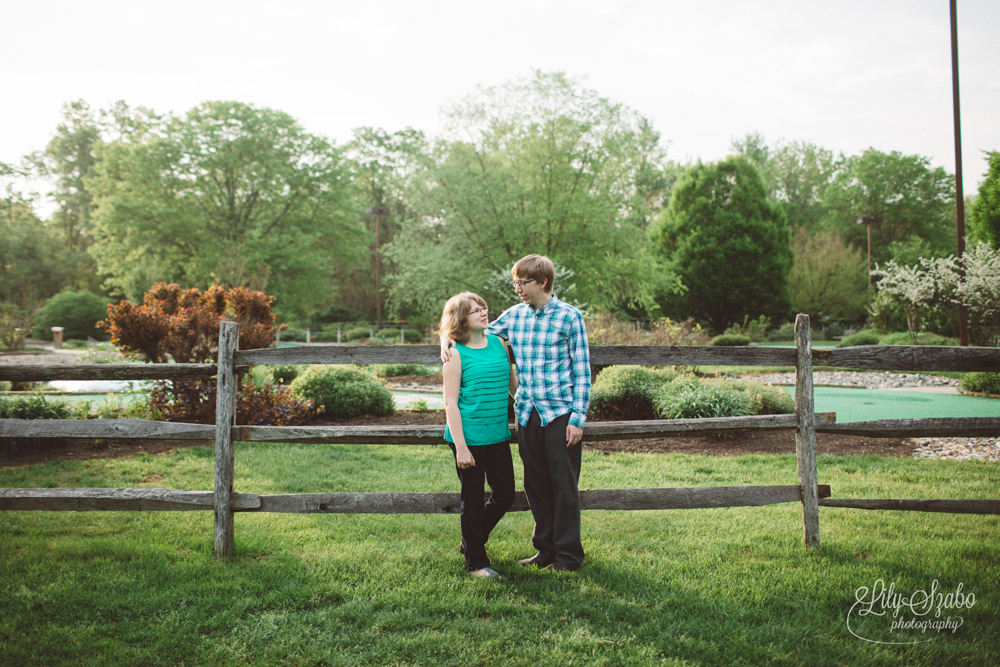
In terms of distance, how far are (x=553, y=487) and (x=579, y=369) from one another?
733 mm

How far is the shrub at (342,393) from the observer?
29.6 feet

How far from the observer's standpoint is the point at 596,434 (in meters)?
3.97

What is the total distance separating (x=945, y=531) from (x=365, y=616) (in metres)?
4.20

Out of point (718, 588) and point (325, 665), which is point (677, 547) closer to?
point (718, 588)

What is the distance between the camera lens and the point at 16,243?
121ft

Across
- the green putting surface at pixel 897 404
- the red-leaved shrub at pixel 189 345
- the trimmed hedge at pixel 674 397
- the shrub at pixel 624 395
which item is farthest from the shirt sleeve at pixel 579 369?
the green putting surface at pixel 897 404

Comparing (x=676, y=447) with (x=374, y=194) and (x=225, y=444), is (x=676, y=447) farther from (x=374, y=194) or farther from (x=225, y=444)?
(x=374, y=194)

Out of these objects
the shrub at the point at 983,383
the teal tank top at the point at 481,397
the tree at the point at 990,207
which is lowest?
the shrub at the point at 983,383

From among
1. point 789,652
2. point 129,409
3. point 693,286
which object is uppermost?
point 693,286

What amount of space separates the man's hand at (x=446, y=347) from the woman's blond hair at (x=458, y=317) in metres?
0.02

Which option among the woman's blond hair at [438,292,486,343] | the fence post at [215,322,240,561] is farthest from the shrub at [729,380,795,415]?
the fence post at [215,322,240,561]

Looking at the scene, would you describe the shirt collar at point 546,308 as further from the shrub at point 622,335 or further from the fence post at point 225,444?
the shrub at point 622,335

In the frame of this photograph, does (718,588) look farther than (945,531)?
No

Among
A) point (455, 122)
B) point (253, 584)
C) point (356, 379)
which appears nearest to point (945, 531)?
point (253, 584)
